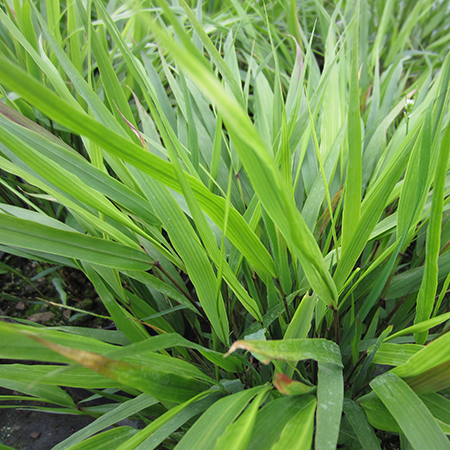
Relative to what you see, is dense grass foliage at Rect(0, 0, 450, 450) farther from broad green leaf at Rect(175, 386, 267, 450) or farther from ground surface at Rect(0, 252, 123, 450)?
ground surface at Rect(0, 252, 123, 450)

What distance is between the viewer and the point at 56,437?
1.94 ft

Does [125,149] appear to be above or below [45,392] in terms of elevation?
above

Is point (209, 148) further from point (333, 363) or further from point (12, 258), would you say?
point (12, 258)

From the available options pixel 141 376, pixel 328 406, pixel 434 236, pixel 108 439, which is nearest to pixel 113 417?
pixel 108 439

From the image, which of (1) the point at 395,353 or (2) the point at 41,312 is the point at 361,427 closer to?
(1) the point at 395,353

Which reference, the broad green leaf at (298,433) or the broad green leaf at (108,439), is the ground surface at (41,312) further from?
the broad green leaf at (298,433)

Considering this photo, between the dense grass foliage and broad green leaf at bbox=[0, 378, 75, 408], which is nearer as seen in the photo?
the dense grass foliage

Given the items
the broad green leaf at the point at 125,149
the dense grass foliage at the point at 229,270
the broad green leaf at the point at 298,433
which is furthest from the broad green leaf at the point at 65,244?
the broad green leaf at the point at 298,433

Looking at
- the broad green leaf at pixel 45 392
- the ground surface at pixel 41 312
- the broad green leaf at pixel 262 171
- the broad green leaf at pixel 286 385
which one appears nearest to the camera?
the broad green leaf at pixel 262 171

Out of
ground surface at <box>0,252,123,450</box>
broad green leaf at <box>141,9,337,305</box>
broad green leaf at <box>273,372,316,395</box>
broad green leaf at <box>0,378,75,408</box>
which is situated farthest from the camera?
ground surface at <box>0,252,123,450</box>

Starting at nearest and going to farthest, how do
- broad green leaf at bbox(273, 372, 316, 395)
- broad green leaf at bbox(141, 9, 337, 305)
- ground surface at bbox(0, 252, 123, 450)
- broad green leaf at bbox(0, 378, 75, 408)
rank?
broad green leaf at bbox(141, 9, 337, 305) < broad green leaf at bbox(273, 372, 316, 395) < broad green leaf at bbox(0, 378, 75, 408) < ground surface at bbox(0, 252, 123, 450)

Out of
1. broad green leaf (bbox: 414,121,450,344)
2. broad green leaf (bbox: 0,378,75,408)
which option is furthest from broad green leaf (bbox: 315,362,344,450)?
broad green leaf (bbox: 0,378,75,408)

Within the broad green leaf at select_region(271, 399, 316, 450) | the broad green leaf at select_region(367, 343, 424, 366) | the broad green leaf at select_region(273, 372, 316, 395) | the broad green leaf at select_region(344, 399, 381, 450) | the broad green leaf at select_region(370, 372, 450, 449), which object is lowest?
the broad green leaf at select_region(344, 399, 381, 450)

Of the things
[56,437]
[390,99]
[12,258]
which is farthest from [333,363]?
[12,258]
